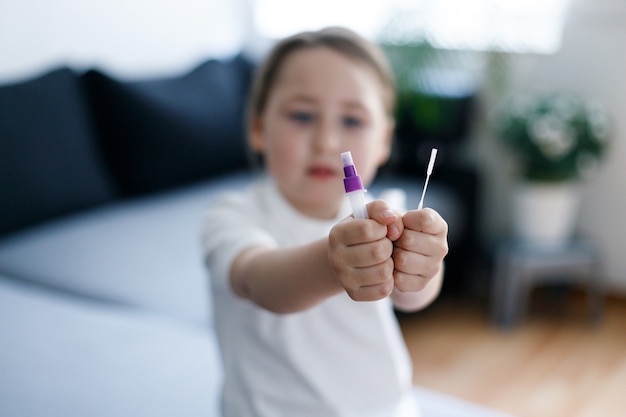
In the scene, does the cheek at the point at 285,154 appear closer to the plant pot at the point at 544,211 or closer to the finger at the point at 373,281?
the finger at the point at 373,281

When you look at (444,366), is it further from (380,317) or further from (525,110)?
(380,317)

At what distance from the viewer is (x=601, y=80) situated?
2.43 meters

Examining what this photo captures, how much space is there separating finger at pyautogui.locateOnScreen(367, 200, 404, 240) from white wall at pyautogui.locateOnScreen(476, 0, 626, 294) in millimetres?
2125

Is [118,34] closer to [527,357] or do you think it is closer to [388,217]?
[527,357]

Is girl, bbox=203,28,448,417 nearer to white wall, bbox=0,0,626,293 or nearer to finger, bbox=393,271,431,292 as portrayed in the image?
finger, bbox=393,271,431,292

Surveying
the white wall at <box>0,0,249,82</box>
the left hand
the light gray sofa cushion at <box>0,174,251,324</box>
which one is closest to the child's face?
the left hand

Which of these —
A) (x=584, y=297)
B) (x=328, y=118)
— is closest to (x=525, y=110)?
(x=584, y=297)

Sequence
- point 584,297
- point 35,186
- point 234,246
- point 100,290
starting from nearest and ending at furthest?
point 234,246, point 100,290, point 35,186, point 584,297

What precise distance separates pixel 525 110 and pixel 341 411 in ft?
5.77

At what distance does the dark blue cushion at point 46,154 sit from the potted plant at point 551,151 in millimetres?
1467

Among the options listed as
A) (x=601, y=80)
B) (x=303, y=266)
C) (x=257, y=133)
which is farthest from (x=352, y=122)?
(x=601, y=80)

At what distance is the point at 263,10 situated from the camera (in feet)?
11.1

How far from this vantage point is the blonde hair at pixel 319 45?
0.96 meters

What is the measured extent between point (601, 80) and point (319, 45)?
1.85 m
